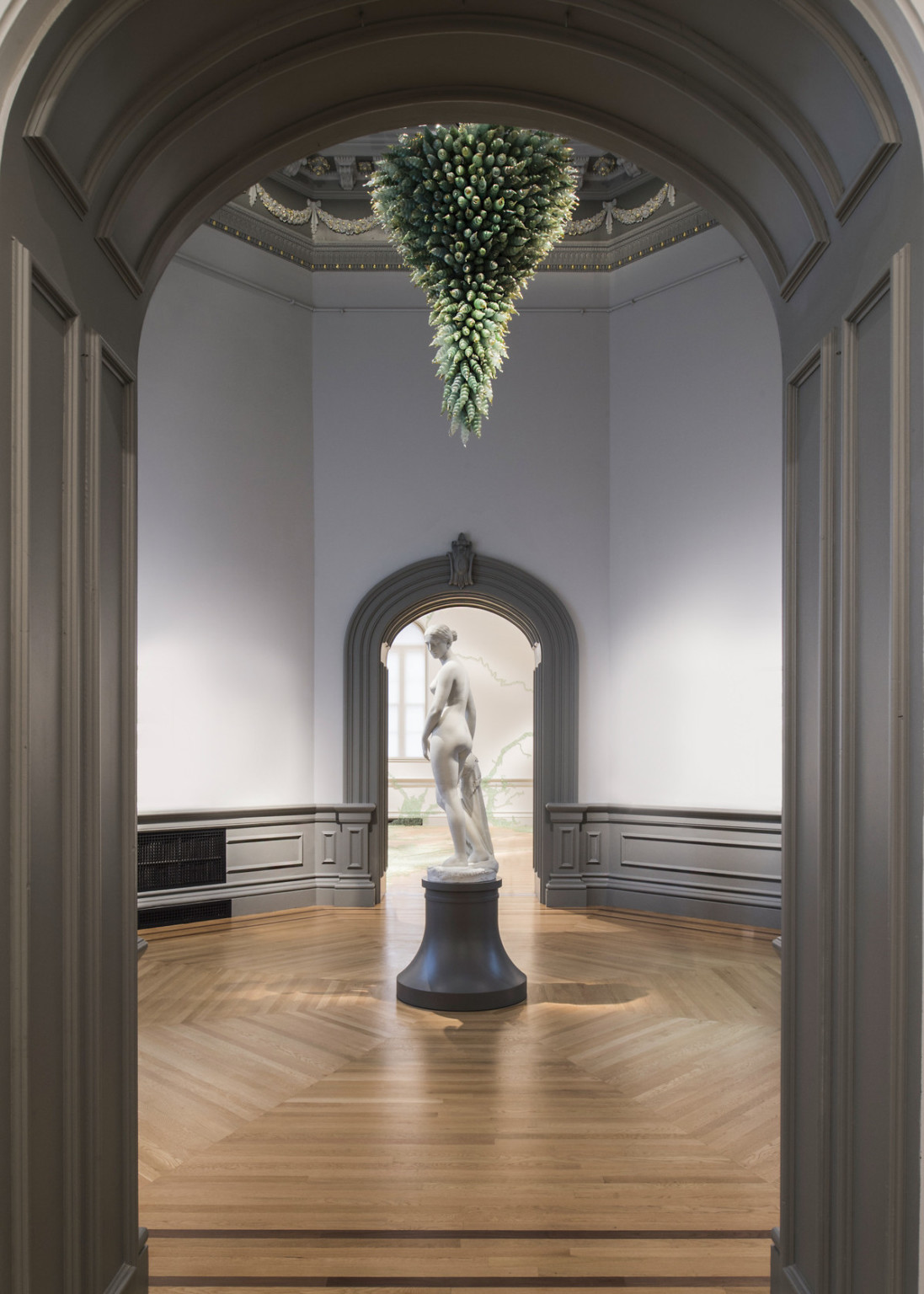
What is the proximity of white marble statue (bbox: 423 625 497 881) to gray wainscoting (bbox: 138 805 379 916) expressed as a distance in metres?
2.54

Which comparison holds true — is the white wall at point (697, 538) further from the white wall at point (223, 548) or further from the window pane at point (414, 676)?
the window pane at point (414, 676)

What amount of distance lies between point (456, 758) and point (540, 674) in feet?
9.13

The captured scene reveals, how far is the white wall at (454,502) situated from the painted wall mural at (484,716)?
586 cm

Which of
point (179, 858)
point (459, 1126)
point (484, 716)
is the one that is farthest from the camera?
point (484, 716)

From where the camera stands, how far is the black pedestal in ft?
17.4

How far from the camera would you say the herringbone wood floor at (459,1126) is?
2.83m

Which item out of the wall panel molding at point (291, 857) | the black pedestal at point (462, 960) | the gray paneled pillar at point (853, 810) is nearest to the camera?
the gray paneled pillar at point (853, 810)

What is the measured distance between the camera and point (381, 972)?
6.09 metres

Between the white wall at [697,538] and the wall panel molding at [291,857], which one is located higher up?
the white wall at [697,538]

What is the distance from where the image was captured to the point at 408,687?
49.6 ft

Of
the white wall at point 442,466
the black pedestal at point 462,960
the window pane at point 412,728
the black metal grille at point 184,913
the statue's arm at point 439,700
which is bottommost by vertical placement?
the black metal grille at point 184,913

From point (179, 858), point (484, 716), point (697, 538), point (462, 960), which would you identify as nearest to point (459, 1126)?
point (462, 960)

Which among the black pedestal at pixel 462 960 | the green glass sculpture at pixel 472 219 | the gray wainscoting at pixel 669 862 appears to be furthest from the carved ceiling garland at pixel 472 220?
the gray wainscoting at pixel 669 862

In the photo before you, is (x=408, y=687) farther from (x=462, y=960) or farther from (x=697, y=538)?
(x=462, y=960)
